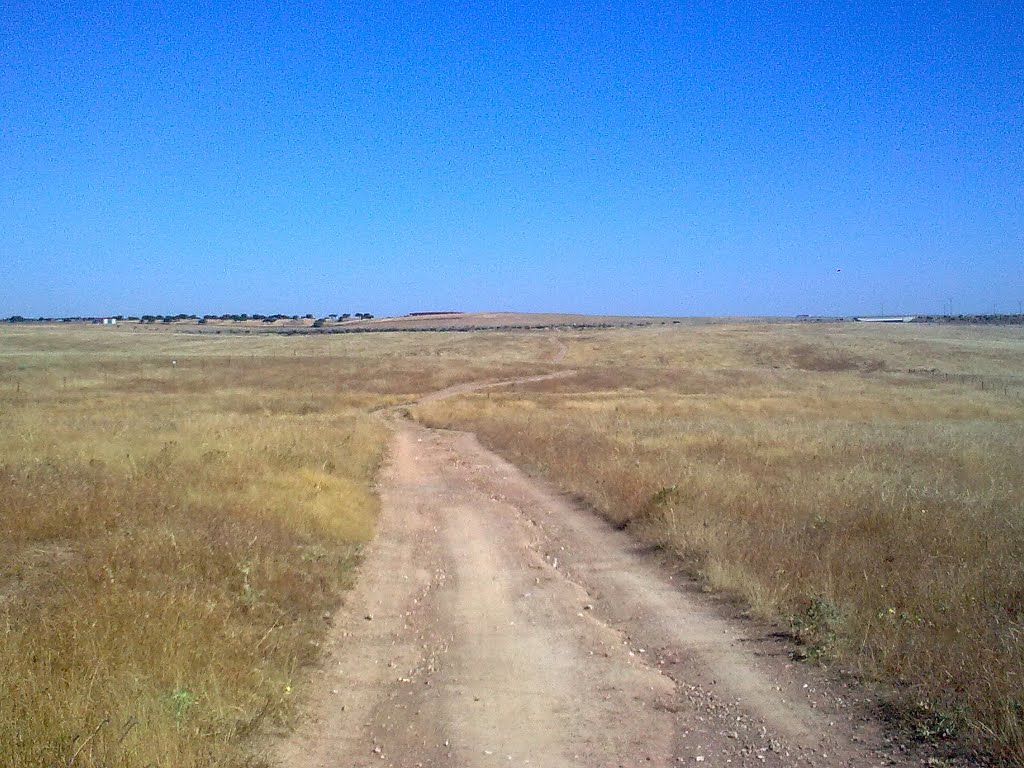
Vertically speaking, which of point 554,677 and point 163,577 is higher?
point 163,577

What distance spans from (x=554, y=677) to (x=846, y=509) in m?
7.88

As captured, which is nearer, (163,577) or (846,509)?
(163,577)

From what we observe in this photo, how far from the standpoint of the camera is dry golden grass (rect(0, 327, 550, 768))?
4969 mm

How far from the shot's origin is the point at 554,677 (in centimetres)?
688

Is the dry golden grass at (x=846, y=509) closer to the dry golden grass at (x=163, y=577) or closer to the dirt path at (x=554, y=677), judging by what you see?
the dirt path at (x=554, y=677)

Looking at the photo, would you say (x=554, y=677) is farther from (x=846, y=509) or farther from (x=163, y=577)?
(x=846, y=509)

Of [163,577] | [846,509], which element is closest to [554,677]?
[163,577]

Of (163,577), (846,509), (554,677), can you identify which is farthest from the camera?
(846,509)

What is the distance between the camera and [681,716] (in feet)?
20.0

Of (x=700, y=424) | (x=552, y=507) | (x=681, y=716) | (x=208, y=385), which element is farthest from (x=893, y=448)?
(x=208, y=385)

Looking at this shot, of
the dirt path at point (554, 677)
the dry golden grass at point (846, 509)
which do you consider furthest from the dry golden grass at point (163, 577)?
the dry golden grass at point (846, 509)

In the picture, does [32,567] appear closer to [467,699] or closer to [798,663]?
[467,699]

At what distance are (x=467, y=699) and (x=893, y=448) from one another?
18251 mm

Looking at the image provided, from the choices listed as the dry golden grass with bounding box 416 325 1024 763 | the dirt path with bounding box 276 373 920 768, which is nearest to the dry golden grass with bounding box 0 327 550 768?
the dirt path with bounding box 276 373 920 768
